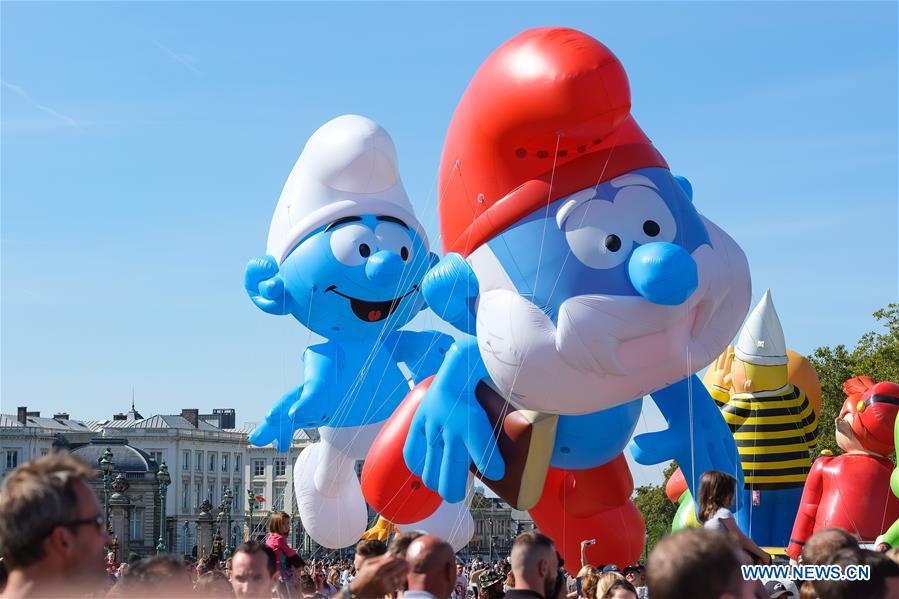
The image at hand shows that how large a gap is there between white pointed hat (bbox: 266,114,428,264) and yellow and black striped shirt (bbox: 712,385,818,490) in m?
6.35

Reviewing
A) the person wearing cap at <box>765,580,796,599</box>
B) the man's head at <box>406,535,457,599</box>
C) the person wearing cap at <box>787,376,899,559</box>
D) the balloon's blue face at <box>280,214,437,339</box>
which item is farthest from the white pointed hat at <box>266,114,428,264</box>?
the man's head at <box>406,535,457,599</box>

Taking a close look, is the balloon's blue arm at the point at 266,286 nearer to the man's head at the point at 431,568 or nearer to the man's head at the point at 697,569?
the man's head at the point at 431,568

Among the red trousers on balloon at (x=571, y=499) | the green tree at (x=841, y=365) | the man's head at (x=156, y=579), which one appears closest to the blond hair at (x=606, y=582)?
the man's head at (x=156, y=579)

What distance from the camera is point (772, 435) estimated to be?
2225cm

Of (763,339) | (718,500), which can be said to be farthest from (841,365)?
(718,500)

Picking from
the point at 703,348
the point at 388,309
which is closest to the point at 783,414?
the point at 388,309

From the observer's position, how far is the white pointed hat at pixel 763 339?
74.9 feet

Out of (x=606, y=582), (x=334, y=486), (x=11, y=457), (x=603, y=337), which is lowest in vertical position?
(x=606, y=582)

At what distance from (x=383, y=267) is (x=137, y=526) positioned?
74.2 metres

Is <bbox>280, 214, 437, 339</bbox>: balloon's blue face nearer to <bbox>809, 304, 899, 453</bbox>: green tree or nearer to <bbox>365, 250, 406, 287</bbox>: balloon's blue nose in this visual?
<bbox>365, 250, 406, 287</bbox>: balloon's blue nose

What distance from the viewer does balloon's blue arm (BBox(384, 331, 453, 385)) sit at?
20906mm

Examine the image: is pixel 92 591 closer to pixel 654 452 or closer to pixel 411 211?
pixel 654 452

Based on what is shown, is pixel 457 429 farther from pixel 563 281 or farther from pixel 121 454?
pixel 121 454

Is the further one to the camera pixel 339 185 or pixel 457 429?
pixel 339 185
